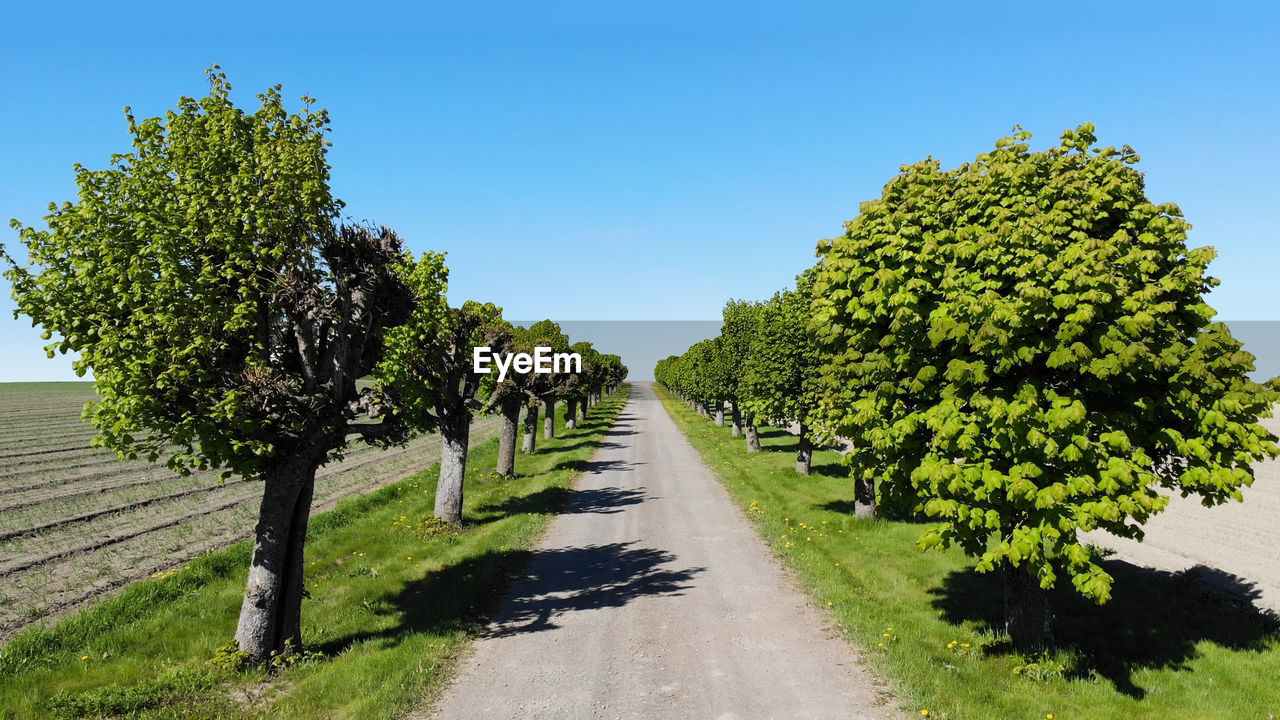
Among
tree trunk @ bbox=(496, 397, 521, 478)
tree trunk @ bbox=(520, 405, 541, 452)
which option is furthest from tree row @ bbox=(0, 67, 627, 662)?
tree trunk @ bbox=(520, 405, 541, 452)

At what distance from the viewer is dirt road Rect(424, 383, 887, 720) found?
1004cm

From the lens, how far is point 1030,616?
1152 centimetres

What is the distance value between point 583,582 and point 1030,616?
9.55 metres

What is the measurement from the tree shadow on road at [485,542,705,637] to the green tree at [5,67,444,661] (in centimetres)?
441

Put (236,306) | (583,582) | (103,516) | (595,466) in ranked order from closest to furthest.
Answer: (236,306) < (583,582) < (103,516) < (595,466)

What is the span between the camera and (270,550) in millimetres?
11445

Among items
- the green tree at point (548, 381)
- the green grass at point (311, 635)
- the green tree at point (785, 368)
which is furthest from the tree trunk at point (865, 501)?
the green tree at point (548, 381)

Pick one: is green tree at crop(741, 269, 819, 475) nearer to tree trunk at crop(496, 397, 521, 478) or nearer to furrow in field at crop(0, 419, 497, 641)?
tree trunk at crop(496, 397, 521, 478)

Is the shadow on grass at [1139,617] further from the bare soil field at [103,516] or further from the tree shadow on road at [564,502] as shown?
the bare soil field at [103,516]

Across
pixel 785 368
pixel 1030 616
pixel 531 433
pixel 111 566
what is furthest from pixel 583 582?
pixel 531 433

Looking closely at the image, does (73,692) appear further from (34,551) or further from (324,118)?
(34,551)

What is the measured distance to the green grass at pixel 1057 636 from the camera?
32.4ft

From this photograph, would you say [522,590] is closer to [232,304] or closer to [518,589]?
[518,589]

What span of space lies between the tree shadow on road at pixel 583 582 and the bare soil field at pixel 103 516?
9.50 meters
